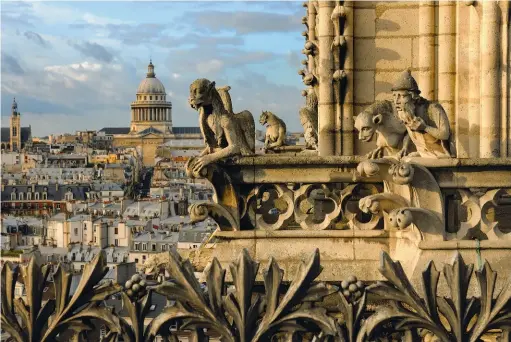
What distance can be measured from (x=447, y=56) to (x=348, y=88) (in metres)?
0.93

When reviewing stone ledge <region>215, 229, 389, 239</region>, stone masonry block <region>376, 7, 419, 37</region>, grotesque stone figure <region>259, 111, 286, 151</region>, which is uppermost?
stone masonry block <region>376, 7, 419, 37</region>

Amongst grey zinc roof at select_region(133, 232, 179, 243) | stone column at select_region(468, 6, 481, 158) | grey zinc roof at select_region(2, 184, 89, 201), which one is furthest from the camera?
grey zinc roof at select_region(2, 184, 89, 201)

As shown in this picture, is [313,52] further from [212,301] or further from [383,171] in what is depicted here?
[212,301]

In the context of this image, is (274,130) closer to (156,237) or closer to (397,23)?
(397,23)

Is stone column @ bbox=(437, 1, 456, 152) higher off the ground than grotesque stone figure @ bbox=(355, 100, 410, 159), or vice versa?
stone column @ bbox=(437, 1, 456, 152)

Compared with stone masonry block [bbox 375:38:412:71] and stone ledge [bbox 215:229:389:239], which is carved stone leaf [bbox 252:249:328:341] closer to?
stone ledge [bbox 215:229:389:239]

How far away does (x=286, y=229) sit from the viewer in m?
9.49

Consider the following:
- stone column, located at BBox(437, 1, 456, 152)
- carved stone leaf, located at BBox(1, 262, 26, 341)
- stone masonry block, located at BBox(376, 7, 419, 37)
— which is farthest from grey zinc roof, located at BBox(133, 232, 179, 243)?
carved stone leaf, located at BBox(1, 262, 26, 341)

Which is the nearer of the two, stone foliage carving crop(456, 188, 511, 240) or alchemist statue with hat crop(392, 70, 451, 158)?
stone foliage carving crop(456, 188, 511, 240)

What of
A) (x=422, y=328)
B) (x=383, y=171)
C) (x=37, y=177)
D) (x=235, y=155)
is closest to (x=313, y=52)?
(x=235, y=155)

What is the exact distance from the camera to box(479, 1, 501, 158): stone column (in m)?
10.8

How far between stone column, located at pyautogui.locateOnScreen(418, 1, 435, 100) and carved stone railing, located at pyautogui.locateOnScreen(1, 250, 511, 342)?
490cm

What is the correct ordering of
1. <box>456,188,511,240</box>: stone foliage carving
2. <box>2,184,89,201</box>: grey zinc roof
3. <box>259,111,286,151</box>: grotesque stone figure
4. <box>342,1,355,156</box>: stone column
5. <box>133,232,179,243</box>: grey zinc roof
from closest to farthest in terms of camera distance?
<box>456,188,511,240</box>: stone foliage carving, <box>342,1,355,156</box>: stone column, <box>259,111,286,151</box>: grotesque stone figure, <box>133,232,179,243</box>: grey zinc roof, <box>2,184,89,201</box>: grey zinc roof

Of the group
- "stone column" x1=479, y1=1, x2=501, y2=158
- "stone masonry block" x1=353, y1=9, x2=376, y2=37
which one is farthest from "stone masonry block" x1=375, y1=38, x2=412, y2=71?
"stone column" x1=479, y1=1, x2=501, y2=158
